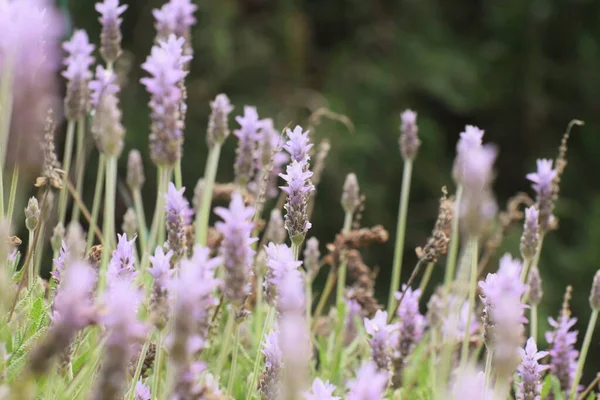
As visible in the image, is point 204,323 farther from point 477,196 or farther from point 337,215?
point 337,215

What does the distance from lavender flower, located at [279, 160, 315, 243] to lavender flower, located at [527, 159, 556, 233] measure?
40cm

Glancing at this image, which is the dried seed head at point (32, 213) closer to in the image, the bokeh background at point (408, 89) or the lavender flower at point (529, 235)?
the lavender flower at point (529, 235)

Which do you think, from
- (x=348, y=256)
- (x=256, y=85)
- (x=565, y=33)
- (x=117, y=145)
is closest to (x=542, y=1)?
(x=565, y=33)

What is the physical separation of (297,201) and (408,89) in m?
2.69

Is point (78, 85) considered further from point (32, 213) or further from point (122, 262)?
point (122, 262)

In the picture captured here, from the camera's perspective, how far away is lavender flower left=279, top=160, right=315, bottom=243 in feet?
2.51

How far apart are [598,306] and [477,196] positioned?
0.52 metres

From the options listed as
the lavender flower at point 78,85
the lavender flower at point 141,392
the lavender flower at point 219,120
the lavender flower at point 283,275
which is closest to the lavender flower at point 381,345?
the lavender flower at point 283,275

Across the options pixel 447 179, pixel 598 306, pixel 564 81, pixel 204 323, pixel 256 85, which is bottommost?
pixel 204 323

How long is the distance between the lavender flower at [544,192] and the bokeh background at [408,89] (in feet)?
6.30

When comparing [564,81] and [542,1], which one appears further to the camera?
[564,81]

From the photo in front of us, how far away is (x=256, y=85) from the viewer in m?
3.40

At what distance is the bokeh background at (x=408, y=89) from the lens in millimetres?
3074

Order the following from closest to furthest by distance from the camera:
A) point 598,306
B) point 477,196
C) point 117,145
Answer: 1. point 477,196
2. point 117,145
3. point 598,306
